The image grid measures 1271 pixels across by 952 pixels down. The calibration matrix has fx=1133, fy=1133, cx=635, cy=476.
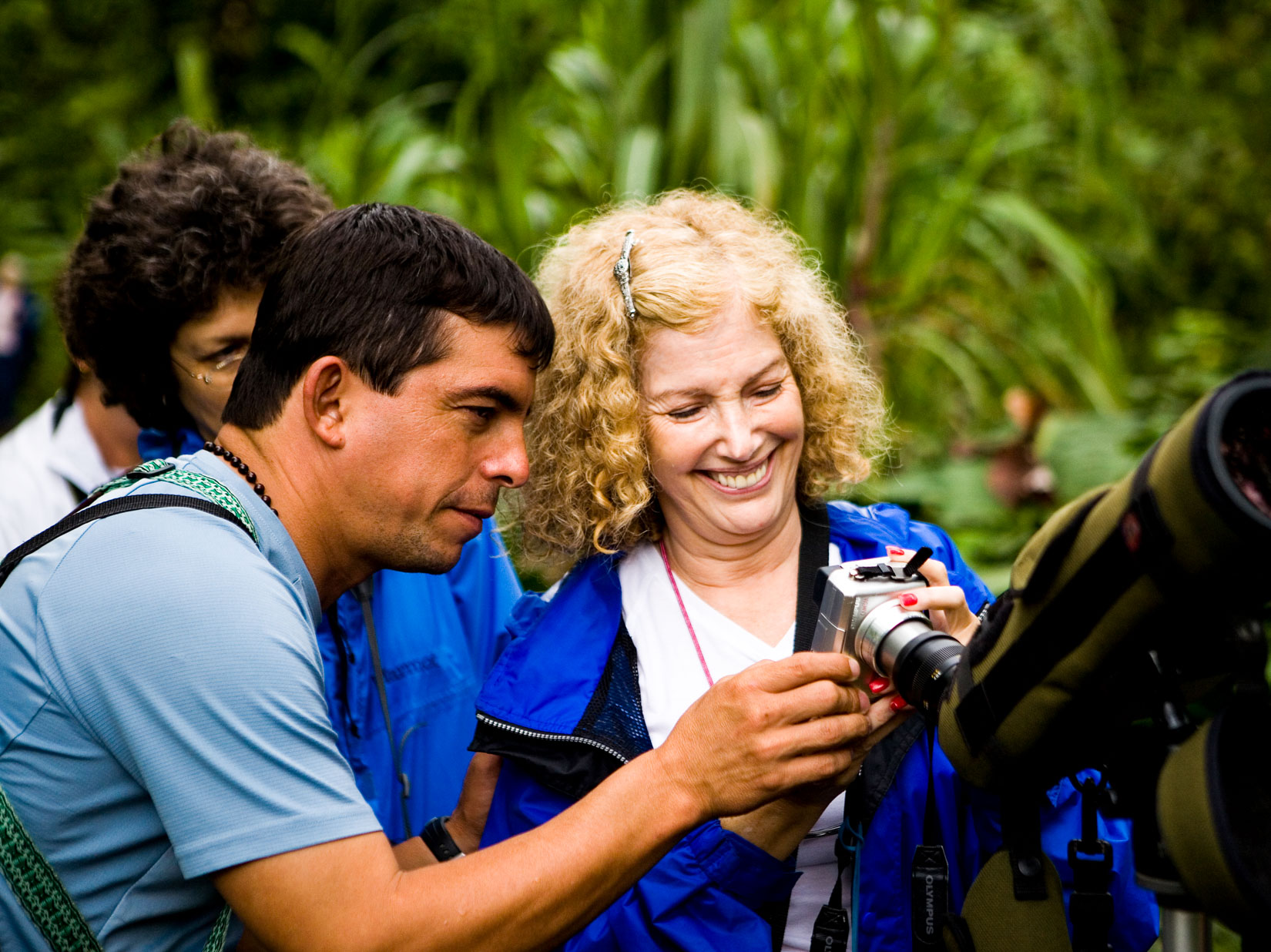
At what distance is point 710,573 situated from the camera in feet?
7.00

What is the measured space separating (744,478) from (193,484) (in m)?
0.94

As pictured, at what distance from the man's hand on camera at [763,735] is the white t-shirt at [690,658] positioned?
0.31 m

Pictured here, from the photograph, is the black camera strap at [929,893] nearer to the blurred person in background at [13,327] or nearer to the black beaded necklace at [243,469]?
the black beaded necklace at [243,469]

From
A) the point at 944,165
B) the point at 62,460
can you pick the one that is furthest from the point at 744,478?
the point at 944,165

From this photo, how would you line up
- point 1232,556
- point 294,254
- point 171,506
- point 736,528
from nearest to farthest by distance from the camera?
1. point 1232,556
2. point 171,506
3. point 294,254
4. point 736,528

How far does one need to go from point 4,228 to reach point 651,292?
8.58m

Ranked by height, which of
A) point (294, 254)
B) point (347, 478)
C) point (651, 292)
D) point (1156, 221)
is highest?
point (294, 254)

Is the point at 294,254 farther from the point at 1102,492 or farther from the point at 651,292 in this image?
the point at 1102,492

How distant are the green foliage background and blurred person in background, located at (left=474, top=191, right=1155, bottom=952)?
1468 millimetres

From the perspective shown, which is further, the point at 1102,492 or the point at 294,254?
the point at 294,254

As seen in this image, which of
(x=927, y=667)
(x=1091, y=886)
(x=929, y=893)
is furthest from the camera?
(x=929, y=893)

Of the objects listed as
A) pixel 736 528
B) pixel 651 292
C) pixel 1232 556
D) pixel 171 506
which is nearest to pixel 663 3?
pixel 651 292

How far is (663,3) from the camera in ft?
13.0

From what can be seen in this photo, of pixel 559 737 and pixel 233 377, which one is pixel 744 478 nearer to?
pixel 559 737
